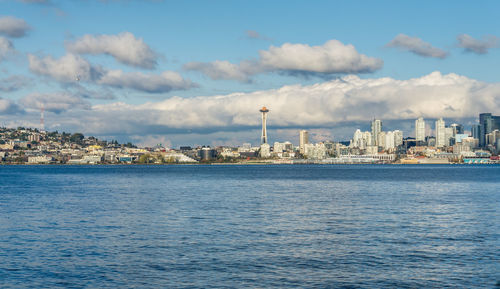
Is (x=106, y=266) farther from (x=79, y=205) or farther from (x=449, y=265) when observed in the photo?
(x=79, y=205)

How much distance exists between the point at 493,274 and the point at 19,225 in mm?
36205

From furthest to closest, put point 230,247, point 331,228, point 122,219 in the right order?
point 122,219
point 331,228
point 230,247

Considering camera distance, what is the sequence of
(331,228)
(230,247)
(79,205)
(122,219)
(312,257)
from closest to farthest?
(312,257), (230,247), (331,228), (122,219), (79,205)

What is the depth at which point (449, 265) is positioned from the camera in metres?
28.4

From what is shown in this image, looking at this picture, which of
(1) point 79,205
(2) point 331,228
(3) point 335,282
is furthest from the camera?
(1) point 79,205

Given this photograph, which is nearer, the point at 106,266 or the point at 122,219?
the point at 106,266

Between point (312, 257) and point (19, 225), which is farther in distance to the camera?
point (19, 225)

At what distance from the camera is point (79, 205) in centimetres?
6291

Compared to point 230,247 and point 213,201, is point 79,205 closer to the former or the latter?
point 213,201

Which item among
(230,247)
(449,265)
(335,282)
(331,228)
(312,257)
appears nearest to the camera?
(335,282)

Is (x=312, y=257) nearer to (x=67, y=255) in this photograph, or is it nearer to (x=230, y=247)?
(x=230, y=247)

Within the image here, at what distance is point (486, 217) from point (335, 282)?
98.7ft

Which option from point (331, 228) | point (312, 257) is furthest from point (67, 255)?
point (331, 228)

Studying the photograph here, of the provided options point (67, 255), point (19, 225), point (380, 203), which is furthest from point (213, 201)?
point (67, 255)
